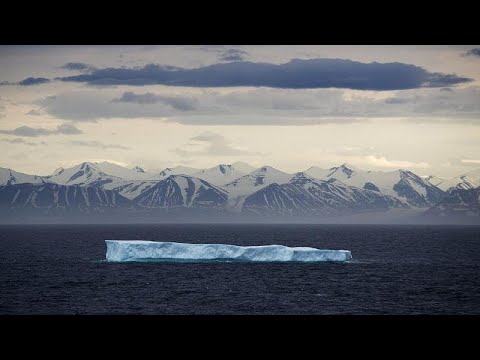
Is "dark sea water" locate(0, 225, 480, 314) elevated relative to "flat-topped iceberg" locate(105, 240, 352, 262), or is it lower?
elevated

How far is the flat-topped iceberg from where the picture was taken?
6844 cm

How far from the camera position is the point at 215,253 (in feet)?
232

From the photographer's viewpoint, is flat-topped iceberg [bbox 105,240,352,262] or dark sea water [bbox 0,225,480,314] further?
flat-topped iceberg [bbox 105,240,352,262]

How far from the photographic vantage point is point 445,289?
50.2 meters

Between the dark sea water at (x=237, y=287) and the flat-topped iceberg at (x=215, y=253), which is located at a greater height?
the dark sea water at (x=237, y=287)

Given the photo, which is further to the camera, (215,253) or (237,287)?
(215,253)

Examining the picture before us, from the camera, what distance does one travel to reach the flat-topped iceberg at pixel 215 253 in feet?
225

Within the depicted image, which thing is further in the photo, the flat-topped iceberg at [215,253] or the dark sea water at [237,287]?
the flat-topped iceberg at [215,253]

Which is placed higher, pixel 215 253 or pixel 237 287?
pixel 237 287
